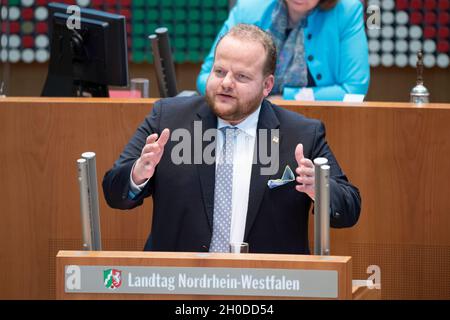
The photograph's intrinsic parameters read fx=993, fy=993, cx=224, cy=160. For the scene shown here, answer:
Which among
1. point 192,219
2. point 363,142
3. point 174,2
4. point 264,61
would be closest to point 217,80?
point 264,61

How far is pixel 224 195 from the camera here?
11.0 ft

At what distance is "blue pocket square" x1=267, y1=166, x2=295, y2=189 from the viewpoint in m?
3.30

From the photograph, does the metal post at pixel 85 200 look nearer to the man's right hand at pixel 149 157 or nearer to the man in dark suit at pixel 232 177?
the man's right hand at pixel 149 157

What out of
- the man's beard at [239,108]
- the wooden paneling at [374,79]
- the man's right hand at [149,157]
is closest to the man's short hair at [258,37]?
the man's beard at [239,108]

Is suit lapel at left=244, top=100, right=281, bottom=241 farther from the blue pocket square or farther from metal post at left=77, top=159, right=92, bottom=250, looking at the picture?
metal post at left=77, top=159, right=92, bottom=250

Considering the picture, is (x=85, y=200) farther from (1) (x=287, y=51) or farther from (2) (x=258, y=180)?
(1) (x=287, y=51)

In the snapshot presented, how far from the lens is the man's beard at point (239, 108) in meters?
3.31

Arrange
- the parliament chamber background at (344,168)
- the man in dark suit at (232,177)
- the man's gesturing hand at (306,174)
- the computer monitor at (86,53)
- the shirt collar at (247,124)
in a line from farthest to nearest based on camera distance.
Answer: the computer monitor at (86,53)
the parliament chamber background at (344,168)
the shirt collar at (247,124)
the man in dark suit at (232,177)
the man's gesturing hand at (306,174)

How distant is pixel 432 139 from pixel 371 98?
10.8 feet

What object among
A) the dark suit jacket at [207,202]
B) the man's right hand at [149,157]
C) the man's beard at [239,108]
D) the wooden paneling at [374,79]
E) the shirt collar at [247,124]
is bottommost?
the dark suit jacket at [207,202]

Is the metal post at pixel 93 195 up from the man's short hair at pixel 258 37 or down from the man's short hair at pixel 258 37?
down

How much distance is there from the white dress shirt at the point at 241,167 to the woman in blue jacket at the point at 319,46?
56.7 inches

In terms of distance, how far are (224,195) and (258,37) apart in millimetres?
543

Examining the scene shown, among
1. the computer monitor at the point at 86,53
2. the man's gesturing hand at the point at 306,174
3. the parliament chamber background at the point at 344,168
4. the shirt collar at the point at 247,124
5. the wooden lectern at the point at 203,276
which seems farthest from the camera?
the computer monitor at the point at 86,53
